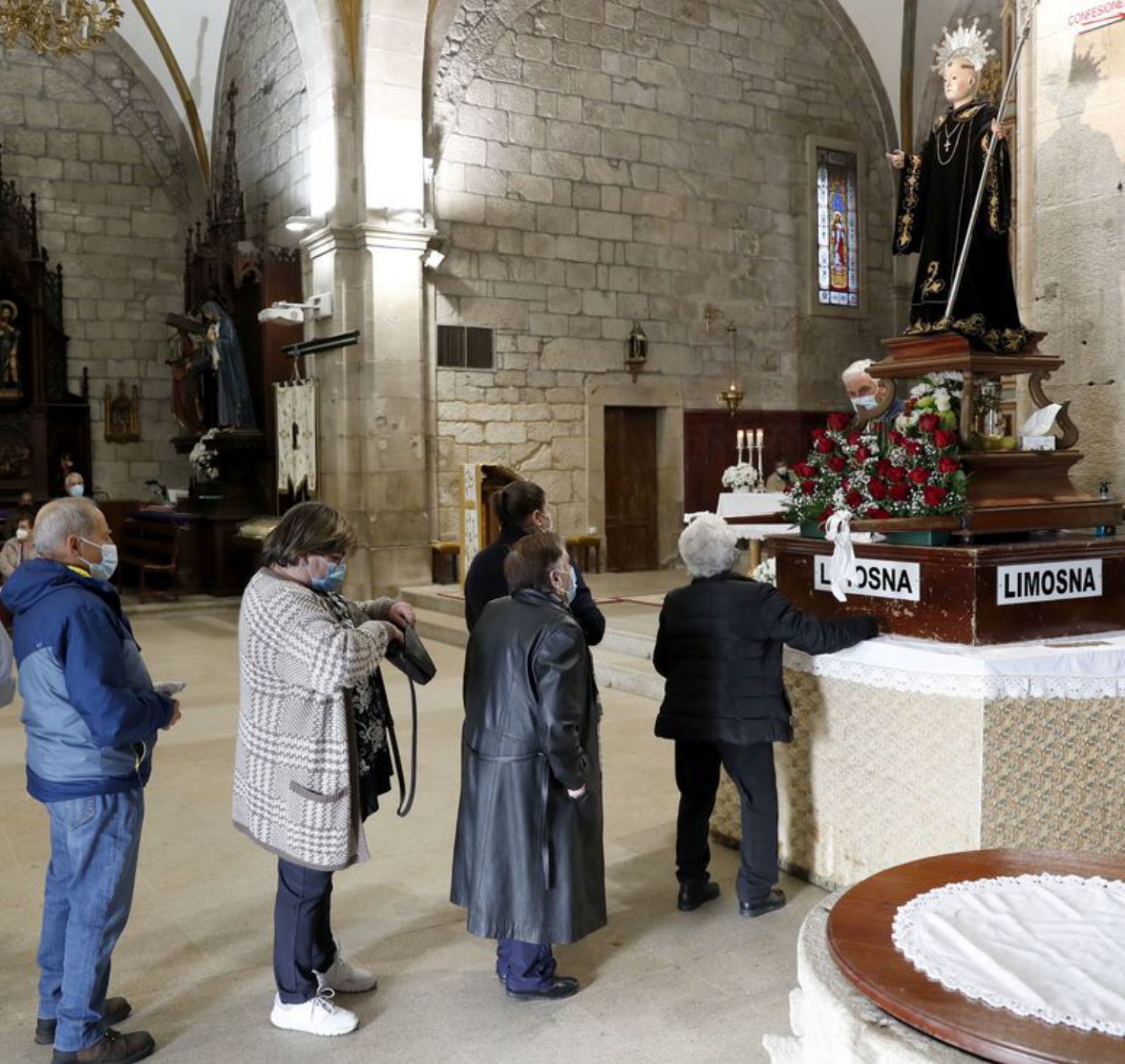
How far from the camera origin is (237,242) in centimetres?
1180

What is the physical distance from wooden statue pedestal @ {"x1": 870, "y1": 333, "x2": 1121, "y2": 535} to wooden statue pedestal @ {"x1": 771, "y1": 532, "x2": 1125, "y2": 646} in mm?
99

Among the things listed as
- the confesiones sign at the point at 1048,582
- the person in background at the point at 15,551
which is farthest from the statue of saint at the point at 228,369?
the confesiones sign at the point at 1048,582

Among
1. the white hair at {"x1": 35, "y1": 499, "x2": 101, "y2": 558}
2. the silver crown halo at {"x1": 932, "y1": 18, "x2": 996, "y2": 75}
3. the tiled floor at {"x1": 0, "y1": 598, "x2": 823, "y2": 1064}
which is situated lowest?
the tiled floor at {"x1": 0, "y1": 598, "x2": 823, "y2": 1064}

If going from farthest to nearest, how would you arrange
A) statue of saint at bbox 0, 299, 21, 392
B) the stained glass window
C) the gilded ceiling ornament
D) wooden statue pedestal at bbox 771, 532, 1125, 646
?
the stained glass window < statue of saint at bbox 0, 299, 21, 392 < the gilded ceiling ornament < wooden statue pedestal at bbox 771, 532, 1125, 646

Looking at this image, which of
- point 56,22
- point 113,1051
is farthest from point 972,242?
point 56,22

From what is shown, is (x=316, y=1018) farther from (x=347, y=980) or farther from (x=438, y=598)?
(x=438, y=598)

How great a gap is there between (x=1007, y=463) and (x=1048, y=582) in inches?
19.4

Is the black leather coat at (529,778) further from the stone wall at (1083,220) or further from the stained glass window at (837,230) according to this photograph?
the stained glass window at (837,230)

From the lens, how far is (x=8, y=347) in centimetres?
1233

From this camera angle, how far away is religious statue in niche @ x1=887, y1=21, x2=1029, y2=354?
393 centimetres

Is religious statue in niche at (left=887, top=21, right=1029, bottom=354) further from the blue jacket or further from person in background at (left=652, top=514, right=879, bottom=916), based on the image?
the blue jacket

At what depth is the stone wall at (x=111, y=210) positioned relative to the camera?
12844mm

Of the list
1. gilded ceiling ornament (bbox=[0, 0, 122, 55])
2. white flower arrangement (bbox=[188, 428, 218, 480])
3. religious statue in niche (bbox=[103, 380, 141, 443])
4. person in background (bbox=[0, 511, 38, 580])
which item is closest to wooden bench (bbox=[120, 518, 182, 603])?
white flower arrangement (bbox=[188, 428, 218, 480])

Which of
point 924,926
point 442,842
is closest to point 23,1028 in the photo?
point 442,842
